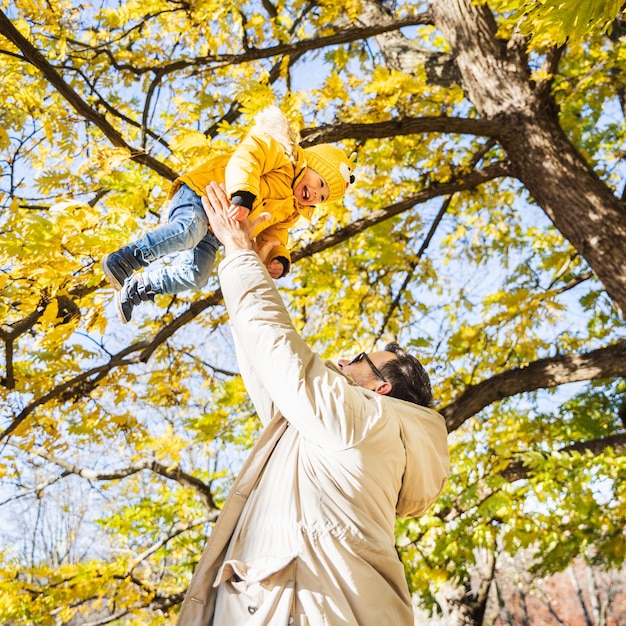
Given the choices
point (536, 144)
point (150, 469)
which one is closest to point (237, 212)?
point (536, 144)

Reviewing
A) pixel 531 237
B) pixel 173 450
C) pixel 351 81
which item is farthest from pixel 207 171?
pixel 531 237

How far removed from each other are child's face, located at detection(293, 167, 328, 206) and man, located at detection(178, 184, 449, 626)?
85 cm

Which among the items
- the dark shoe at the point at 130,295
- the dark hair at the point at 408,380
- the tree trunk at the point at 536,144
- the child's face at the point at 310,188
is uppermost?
the tree trunk at the point at 536,144

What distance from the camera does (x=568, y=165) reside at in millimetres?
4363

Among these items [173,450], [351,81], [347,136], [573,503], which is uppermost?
[351,81]

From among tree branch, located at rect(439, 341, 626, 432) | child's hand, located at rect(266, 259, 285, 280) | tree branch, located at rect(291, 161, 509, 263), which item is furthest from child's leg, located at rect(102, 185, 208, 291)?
tree branch, located at rect(439, 341, 626, 432)

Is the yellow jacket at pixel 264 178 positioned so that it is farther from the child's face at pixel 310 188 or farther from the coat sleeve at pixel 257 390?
the coat sleeve at pixel 257 390

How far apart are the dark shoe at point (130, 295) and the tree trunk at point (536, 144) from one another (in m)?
2.96

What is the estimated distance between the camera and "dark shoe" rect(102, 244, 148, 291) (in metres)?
2.38

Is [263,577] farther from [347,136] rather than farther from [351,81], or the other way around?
[351,81]

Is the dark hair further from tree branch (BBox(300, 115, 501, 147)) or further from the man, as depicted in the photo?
tree branch (BBox(300, 115, 501, 147))

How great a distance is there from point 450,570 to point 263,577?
243 inches

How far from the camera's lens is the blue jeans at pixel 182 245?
7.88 ft

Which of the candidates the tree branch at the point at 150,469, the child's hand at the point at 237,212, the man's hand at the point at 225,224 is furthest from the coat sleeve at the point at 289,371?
the tree branch at the point at 150,469
